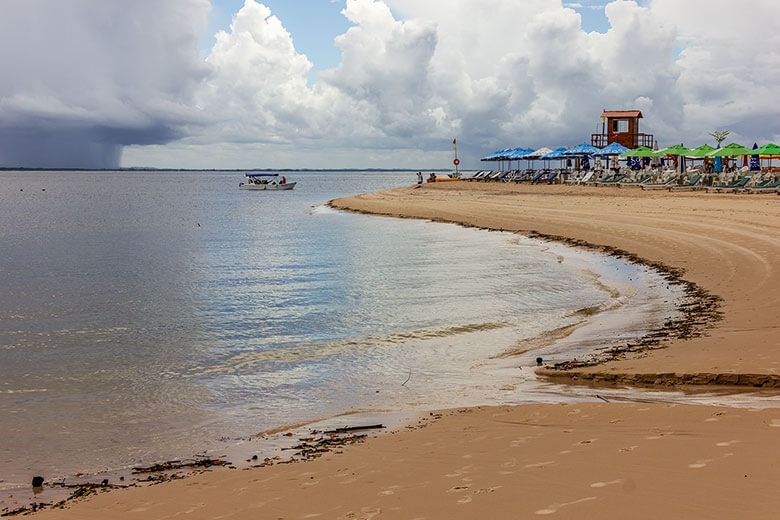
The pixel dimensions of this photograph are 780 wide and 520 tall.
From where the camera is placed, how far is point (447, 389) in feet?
31.2

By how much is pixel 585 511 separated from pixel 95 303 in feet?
54.2

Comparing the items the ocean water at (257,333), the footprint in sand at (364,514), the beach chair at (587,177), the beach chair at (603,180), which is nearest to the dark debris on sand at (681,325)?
the ocean water at (257,333)

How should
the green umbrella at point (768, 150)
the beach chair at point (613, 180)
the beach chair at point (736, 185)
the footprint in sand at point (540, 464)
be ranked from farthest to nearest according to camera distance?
the beach chair at point (613, 180) → the green umbrella at point (768, 150) → the beach chair at point (736, 185) → the footprint in sand at point (540, 464)

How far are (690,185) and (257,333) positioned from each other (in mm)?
43138

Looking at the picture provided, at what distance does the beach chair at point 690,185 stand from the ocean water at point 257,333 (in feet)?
76.6

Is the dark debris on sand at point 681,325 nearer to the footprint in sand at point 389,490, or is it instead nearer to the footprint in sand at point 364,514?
the footprint in sand at point 389,490

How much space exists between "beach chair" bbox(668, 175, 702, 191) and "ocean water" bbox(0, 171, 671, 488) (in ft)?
76.6

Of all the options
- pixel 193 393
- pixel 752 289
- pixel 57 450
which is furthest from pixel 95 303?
pixel 752 289

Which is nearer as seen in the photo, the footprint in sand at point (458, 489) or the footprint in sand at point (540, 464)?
the footprint in sand at point (458, 489)

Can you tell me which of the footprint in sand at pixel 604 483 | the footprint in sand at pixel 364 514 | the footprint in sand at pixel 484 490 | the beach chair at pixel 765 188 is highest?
the beach chair at pixel 765 188

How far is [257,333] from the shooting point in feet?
44.9

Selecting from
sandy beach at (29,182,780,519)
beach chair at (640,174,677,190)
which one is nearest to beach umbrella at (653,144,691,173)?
beach chair at (640,174,677,190)

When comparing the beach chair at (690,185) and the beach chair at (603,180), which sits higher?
the beach chair at (603,180)

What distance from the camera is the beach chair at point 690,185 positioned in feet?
153
